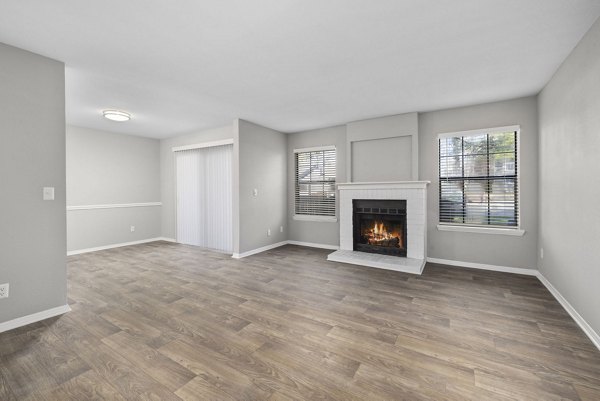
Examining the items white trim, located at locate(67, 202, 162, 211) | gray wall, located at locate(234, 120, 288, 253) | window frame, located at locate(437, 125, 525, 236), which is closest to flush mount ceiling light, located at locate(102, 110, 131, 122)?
gray wall, located at locate(234, 120, 288, 253)

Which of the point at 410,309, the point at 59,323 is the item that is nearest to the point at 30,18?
the point at 59,323

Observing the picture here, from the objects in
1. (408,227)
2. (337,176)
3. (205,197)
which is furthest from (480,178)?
(205,197)

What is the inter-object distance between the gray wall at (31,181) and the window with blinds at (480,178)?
535cm

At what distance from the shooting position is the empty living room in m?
1.89

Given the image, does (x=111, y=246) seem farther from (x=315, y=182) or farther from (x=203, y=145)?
(x=315, y=182)

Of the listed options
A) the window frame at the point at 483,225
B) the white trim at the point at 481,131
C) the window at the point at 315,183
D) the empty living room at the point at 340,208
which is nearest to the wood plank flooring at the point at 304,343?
the empty living room at the point at 340,208

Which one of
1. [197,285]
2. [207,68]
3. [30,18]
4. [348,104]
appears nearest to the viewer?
[30,18]

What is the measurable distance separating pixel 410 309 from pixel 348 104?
10.2 feet

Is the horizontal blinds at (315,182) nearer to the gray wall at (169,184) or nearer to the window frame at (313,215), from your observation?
the window frame at (313,215)

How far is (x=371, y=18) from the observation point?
2096 mm

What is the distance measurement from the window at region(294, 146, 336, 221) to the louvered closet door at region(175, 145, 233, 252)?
1.65 m

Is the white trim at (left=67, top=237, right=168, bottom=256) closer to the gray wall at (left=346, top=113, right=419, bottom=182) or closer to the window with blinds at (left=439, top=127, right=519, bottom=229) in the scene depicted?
the gray wall at (left=346, top=113, right=419, bottom=182)

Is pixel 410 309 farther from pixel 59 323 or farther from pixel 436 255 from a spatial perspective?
pixel 59 323

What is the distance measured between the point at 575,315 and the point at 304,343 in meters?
2.70
